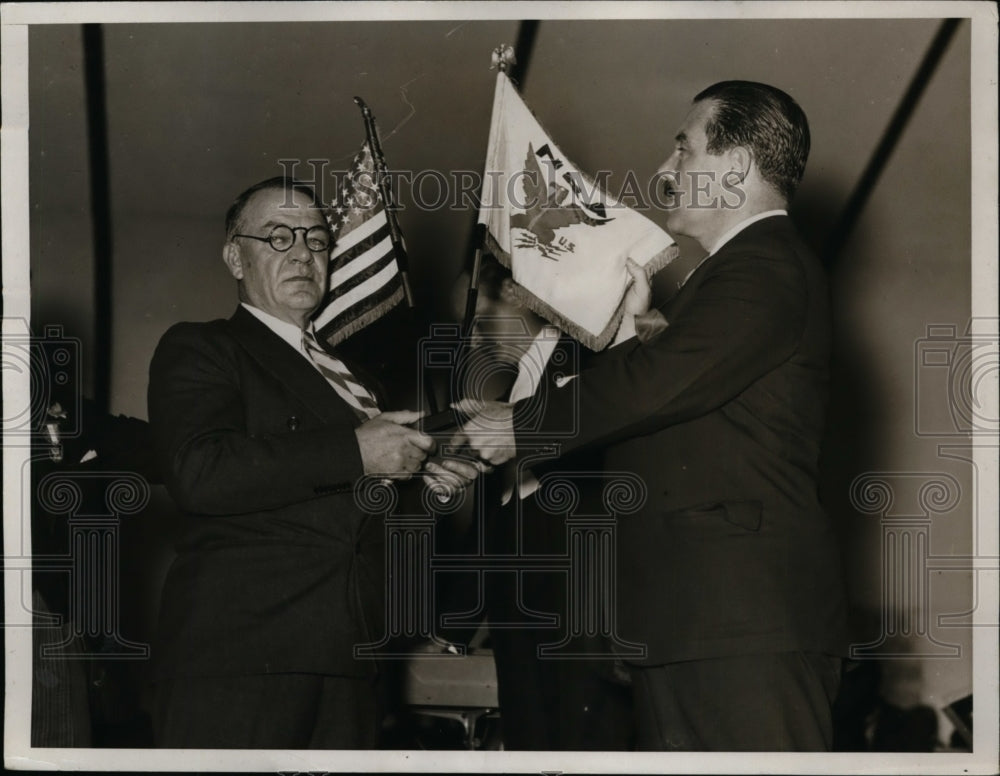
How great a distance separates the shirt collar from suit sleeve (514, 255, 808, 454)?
0.60m

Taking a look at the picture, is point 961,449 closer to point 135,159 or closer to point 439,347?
point 439,347

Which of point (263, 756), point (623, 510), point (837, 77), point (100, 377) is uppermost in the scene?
point (837, 77)

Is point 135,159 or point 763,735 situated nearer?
point 763,735

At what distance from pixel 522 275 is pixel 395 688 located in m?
1.01

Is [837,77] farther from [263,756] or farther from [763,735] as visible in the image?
[263,756]

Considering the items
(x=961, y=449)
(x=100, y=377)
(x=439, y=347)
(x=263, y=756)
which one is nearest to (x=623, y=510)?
(x=439, y=347)

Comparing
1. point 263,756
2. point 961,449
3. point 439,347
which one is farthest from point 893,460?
point 263,756

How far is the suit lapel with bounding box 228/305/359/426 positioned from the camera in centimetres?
279

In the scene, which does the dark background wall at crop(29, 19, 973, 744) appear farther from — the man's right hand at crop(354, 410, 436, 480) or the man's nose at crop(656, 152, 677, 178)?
the man's right hand at crop(354, 410, 436, 480)

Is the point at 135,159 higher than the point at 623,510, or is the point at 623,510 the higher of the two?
the point at 135,159

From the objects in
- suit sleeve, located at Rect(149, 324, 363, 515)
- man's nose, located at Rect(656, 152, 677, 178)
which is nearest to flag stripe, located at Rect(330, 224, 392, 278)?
suit sleeve, located at Rect(149, 324, 363, 515)

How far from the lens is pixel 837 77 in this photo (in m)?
2.89

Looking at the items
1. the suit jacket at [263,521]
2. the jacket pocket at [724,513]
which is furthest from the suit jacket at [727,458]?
the suit jacket at [263,521]

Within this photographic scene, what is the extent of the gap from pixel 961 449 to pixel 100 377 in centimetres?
204
